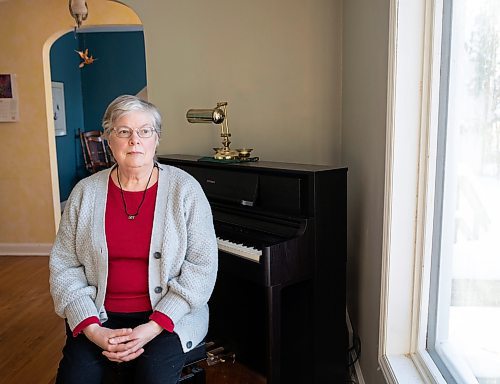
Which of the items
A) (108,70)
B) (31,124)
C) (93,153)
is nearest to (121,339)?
(31,124)

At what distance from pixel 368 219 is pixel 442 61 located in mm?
734

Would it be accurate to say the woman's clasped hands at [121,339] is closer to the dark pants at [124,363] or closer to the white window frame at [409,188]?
the dark pants at [124,363]

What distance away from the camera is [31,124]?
187 inches

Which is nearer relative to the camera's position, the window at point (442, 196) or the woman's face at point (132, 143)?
the window at point (442, 196)

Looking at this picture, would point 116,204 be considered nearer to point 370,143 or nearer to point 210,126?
point 370,143

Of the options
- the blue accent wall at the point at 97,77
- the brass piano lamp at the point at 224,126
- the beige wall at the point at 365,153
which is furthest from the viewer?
the blue accent wall at the point at 97,77

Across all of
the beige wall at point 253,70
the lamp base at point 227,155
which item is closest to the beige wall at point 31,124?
the beige wall at point 253,70

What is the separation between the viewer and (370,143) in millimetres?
2070

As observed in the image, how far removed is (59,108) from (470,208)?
5.94 m

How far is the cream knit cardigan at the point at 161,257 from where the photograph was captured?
1.66 meters

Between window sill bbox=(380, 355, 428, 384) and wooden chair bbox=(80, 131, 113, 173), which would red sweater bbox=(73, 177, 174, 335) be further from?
wooden chair bbox=(80, 131, 113, 173)

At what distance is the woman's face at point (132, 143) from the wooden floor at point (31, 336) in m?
1.40

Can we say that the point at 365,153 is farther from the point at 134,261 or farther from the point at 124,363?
the point at 124,363

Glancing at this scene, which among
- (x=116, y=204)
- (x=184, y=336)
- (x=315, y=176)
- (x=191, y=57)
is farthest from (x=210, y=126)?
(x=184, y=336)
